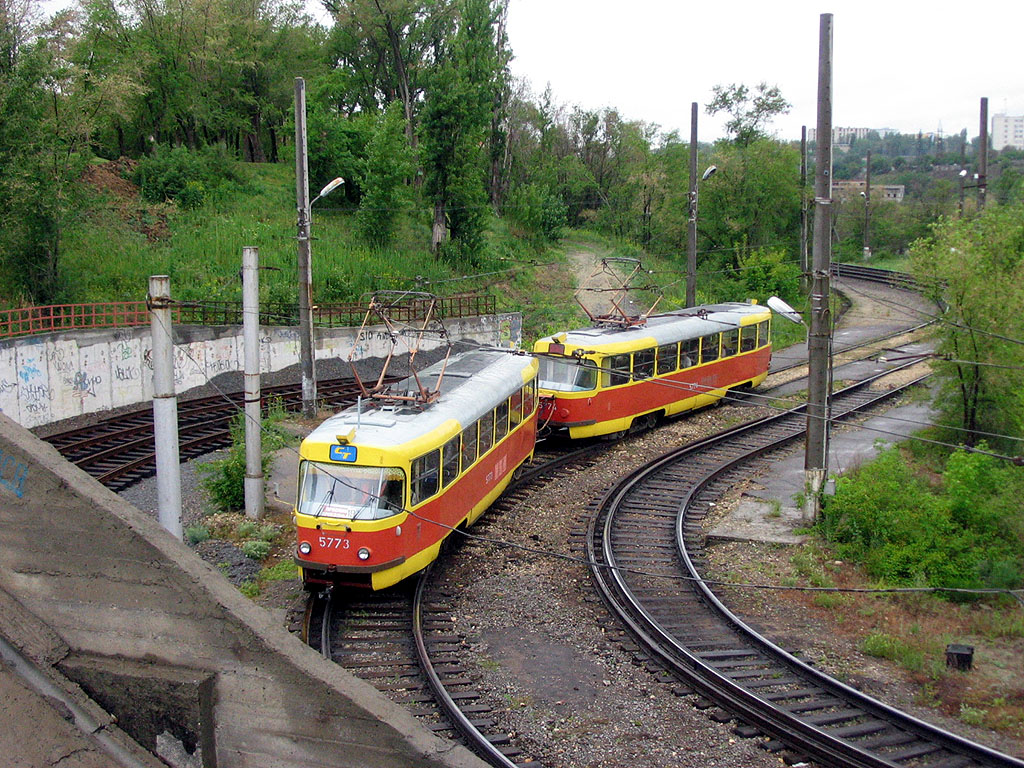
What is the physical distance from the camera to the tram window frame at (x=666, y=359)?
850 inches

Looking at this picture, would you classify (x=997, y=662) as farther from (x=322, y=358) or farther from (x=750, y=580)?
(x=322, y=358)

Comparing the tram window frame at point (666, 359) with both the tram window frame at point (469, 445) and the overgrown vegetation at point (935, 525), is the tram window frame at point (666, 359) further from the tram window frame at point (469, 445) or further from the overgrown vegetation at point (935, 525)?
the tram window frame at point (469, 445)

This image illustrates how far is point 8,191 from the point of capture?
2200 centimetres

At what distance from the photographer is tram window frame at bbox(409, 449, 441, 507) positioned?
37.1ft

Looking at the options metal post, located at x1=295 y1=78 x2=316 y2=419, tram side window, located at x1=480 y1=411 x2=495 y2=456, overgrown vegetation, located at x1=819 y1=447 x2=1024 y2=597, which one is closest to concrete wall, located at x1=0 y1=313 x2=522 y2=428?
metal post, located at x1=295 y1=78 x2=316 y2=419

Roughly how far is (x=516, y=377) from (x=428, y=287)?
20.4 metres

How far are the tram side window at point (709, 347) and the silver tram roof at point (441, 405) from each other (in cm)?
728

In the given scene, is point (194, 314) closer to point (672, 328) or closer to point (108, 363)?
point (108, 363)

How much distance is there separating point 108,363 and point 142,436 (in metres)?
3.00

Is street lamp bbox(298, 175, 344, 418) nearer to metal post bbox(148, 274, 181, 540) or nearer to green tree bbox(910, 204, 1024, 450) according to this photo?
metal post bbox(148, 274, 181, 540)

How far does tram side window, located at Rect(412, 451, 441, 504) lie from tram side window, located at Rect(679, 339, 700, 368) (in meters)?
11.9

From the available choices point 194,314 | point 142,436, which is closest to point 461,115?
point 194,314

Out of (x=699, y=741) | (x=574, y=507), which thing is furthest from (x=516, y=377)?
(x=699, y=741)

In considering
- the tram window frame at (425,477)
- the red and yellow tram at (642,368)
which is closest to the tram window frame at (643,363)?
the red and yellow tram at (642,368)
